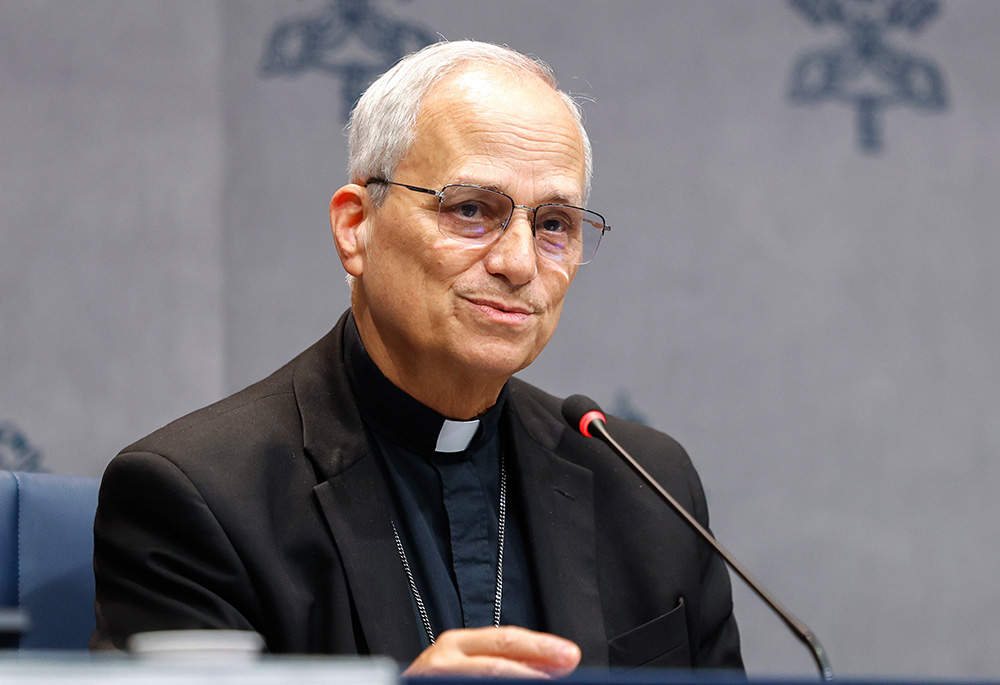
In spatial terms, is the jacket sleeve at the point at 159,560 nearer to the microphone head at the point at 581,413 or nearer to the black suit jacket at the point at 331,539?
the black suit jacket at the point at 331,539

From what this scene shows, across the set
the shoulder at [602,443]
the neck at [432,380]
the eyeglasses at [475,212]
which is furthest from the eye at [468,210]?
the shoulder at [602,443]

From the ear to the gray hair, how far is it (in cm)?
3

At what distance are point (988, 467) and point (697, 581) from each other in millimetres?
1672

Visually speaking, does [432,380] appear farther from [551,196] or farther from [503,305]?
[551,196]

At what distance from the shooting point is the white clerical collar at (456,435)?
202cm

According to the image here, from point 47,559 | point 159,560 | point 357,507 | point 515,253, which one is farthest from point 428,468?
point 47,559

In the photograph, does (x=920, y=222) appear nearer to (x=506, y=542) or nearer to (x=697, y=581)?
(x=697, y=581)

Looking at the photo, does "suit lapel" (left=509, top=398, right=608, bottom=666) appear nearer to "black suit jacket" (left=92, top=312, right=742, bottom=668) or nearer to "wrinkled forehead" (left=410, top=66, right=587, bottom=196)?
"black suit jacket" (left=92, top=312, right=742, bottom=668)

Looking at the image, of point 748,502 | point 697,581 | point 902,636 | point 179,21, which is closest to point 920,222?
point 748,502

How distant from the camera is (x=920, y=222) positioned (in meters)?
3.40

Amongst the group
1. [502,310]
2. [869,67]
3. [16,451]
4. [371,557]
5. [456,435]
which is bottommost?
[16,451]

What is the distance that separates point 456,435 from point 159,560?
61cm

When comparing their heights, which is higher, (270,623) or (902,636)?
(270,623)

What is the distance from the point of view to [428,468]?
2.00 m
